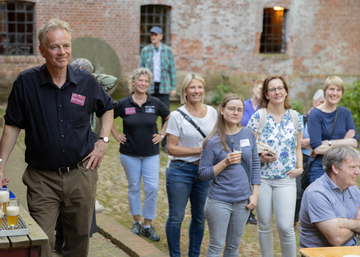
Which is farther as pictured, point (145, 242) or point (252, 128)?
point (145, 242)

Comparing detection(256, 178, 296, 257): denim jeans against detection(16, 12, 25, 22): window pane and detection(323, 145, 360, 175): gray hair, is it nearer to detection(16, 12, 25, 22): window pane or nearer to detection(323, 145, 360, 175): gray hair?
detection(323, 145, 360, 175): gray hair

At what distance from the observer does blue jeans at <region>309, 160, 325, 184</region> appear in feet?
16.6

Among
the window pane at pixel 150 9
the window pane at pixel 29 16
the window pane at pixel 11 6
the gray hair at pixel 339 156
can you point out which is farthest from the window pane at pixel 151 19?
the gray hair at pixel 339 156

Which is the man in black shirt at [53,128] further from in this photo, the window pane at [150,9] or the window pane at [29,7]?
the window pane at [150,9]

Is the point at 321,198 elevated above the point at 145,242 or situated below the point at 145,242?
above

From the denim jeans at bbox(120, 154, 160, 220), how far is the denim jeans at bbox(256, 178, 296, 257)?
151 centimetres

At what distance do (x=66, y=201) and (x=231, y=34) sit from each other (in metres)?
11.6

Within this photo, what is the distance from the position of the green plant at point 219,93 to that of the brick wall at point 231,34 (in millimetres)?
594

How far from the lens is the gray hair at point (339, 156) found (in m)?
3.42

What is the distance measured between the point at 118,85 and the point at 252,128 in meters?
9.19

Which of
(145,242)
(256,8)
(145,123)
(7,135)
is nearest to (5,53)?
(256,8)

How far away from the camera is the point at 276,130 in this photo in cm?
439

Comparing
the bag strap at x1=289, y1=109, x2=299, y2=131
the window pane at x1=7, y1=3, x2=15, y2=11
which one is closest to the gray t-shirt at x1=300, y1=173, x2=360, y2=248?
the bag strap at x1=289, y1=109, x2=299, y2=131

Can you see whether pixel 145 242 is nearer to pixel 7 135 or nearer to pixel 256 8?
pixel 7 135
